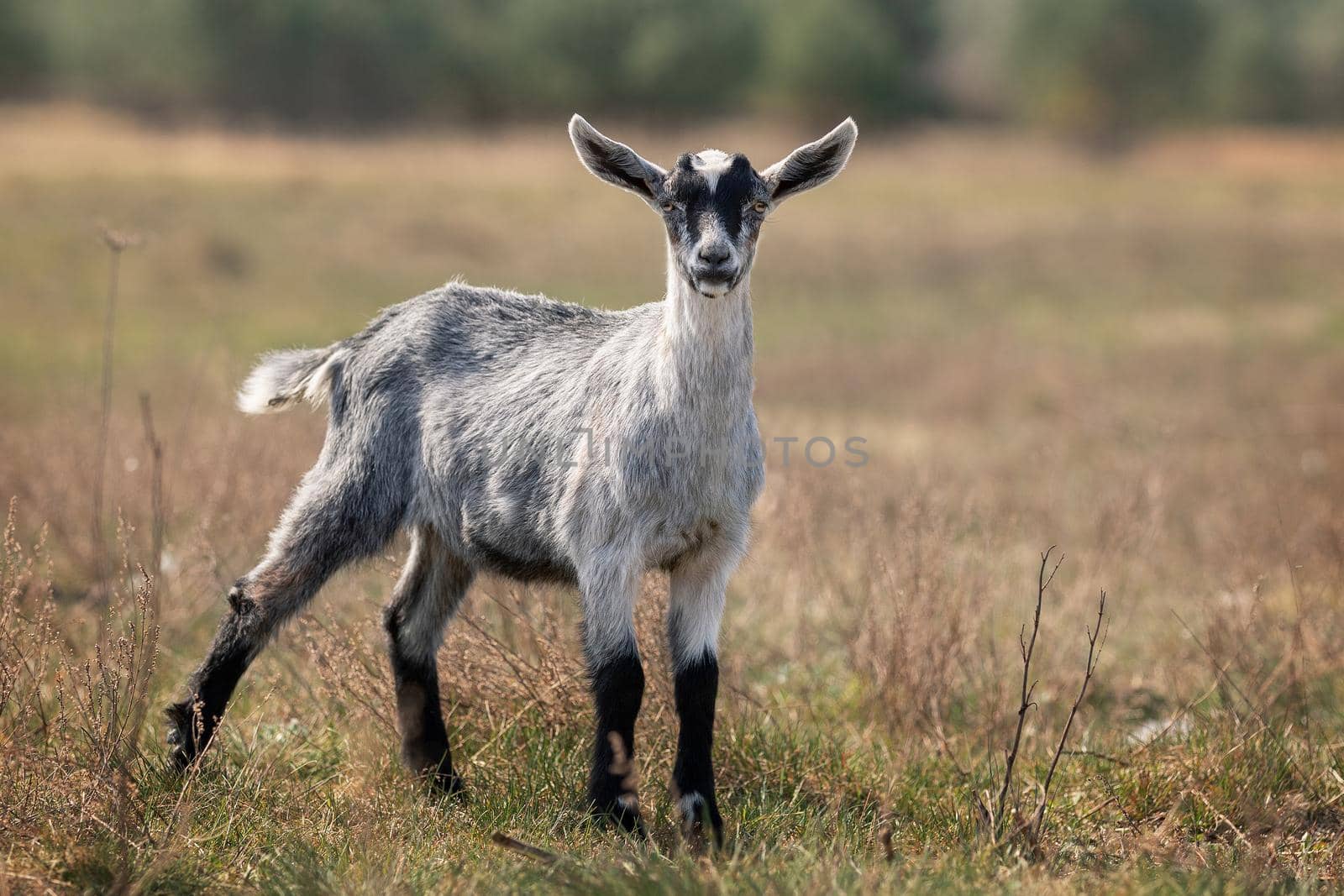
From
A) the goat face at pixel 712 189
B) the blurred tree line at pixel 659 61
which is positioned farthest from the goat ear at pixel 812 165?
the blurred tree line at pixel 659 61

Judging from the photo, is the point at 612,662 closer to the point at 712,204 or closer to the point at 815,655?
the point at 712,204

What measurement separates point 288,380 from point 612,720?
2.50m

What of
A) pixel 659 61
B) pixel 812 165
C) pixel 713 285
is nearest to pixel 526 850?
pixel 713 285

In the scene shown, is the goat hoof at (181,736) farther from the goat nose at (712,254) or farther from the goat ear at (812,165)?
the goat ear at (812,165)

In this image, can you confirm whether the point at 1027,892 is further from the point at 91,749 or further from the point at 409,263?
the point at 409,263

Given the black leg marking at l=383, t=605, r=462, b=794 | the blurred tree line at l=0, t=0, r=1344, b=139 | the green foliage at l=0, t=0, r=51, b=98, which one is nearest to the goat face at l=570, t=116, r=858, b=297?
the black leg marking at l=383, t=605, r=462, b=794

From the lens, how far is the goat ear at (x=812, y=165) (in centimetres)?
521

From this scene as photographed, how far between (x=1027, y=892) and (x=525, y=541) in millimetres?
2281

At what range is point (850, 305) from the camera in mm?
24766

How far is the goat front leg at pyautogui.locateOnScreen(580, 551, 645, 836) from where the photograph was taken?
4973mm

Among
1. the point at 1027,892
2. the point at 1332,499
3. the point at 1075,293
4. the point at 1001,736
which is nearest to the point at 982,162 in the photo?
the point at 1075,293

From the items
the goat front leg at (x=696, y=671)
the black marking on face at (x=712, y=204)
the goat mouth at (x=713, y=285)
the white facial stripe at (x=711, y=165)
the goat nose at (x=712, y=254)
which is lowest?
the goat front leg at (x=696, y=671)

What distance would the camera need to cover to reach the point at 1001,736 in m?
6.57

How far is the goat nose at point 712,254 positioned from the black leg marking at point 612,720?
4.75 ft
